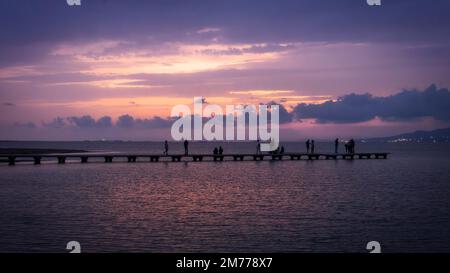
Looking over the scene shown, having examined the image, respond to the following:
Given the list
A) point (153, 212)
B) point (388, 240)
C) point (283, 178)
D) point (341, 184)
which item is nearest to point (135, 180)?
point (283, 178)

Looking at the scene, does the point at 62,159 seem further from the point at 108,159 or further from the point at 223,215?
the point at 223,215

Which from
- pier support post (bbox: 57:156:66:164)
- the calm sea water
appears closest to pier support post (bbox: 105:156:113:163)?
pier support post (bbox: 57:156:66:164)

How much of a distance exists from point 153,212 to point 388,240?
445 inches

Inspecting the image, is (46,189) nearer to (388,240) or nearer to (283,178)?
(283,178)

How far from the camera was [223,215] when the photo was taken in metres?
25.9

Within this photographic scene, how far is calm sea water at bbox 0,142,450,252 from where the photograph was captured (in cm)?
1952

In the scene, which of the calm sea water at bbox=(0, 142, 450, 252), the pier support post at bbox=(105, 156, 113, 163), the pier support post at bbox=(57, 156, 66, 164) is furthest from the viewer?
the pier support post at bbox=(105, 156, 113, 163)

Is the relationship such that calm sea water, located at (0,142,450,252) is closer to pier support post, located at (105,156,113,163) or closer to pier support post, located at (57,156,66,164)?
pier support post, located at (57,156,66,164)

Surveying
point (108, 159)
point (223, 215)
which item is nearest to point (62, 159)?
point (108, 159)

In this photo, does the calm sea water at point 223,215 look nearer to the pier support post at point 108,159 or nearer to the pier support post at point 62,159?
the pier support post at point 62,159

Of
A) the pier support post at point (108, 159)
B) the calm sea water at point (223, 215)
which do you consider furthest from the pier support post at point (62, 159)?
the calm sea water at point (223, 215)

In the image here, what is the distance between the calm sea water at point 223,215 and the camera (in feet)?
64.0

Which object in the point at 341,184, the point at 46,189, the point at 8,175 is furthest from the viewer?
the point at 8,175
